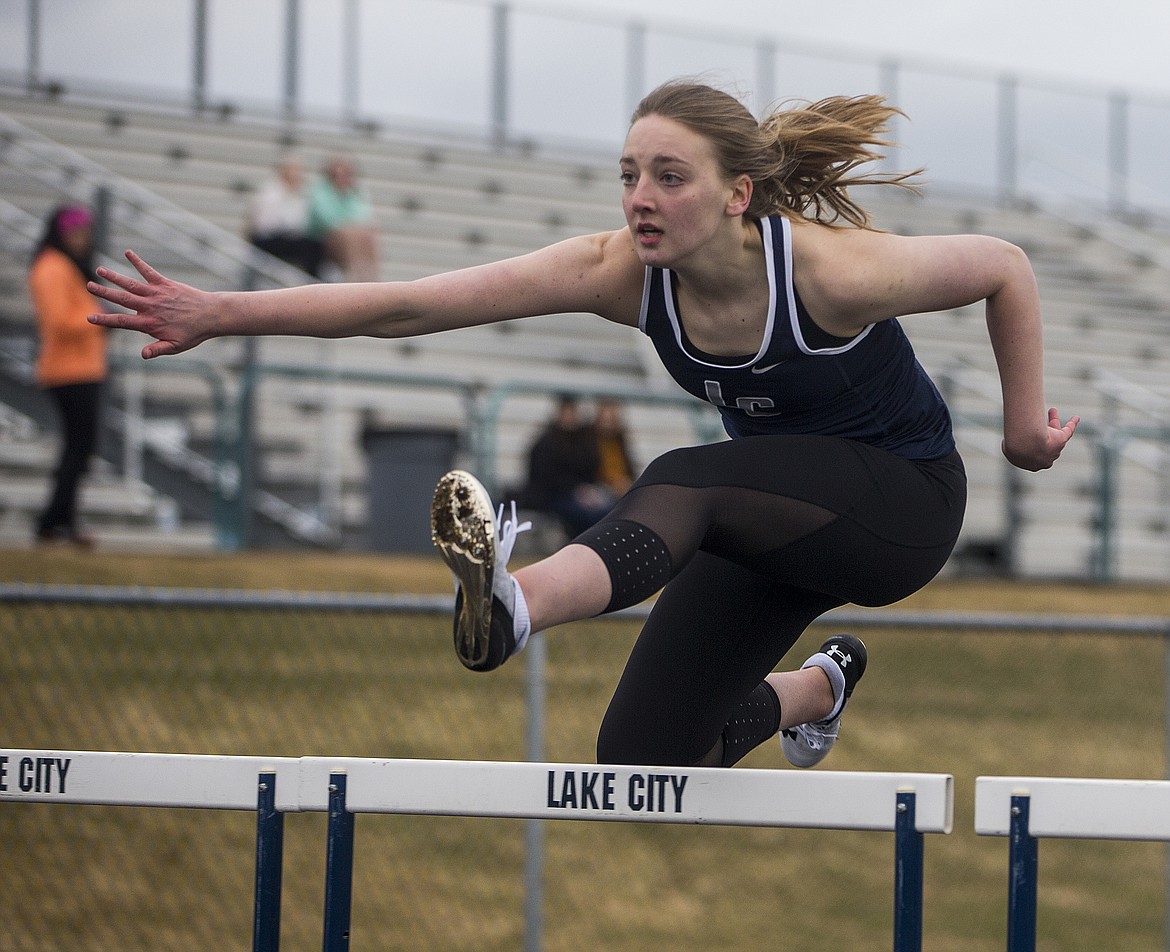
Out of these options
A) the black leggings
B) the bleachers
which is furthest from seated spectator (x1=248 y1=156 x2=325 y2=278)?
the black leggings

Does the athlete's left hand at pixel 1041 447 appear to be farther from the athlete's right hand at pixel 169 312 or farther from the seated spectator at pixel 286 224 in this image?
the seated spectator at pixel 286 224

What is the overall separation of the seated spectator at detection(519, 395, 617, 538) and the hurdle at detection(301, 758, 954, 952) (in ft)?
19.2

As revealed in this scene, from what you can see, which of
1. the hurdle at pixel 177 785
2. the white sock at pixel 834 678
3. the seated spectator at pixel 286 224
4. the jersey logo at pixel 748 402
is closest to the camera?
the hurdle at pixel 177 785

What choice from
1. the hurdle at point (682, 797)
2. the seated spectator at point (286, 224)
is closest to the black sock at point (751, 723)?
the hurdle at point (682, 797)

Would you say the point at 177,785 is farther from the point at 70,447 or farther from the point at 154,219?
the point at 154,219

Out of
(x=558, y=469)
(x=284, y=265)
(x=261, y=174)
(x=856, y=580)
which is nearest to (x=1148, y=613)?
(x=558, y=469)

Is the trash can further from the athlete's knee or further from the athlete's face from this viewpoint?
the athlete's face

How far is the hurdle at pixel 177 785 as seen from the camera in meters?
3.29

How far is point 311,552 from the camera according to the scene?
9094mm

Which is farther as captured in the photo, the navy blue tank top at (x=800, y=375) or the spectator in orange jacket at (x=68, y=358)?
the spectator in orange jacket at (x=68, y=358)

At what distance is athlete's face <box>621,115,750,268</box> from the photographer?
10.8 ft

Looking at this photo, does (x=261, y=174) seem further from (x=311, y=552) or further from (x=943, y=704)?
(x=943, y=704)

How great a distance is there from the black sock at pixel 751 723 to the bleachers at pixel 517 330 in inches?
215

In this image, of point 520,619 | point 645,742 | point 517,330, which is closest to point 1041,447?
point 645,742
